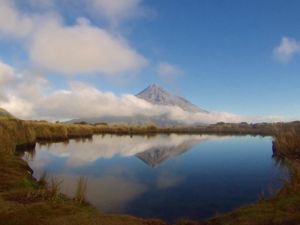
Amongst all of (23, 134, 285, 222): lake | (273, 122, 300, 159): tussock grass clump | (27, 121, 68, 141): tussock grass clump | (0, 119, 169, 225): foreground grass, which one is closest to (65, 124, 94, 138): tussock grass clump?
(27, 121, 68, 141): tussock grass clump

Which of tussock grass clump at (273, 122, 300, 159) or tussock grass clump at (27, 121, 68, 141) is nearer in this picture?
tussock grass clump at (273, 122, 300, 159)

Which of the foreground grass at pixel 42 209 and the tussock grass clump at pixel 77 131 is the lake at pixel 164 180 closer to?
the foreground grass at pixel 42 209

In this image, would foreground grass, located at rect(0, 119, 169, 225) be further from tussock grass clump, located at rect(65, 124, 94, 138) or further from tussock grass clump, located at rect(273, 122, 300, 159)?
tussock grass clump, located at rect(65, 124, 94, 138)

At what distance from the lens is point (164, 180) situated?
82.2 ft

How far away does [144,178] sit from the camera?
2611cm

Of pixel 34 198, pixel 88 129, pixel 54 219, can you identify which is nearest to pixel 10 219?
pixel 54 219

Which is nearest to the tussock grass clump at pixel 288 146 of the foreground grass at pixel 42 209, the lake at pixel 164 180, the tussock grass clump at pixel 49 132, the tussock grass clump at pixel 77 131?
the lake at pixel 164 180

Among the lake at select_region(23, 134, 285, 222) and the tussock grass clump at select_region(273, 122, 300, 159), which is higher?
the tussock grass clump at select_region(273, 122, 300, 159)

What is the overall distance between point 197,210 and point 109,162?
19665mm

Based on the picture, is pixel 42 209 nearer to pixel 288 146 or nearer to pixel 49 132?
pixel 288 146

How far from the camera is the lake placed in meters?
17.9

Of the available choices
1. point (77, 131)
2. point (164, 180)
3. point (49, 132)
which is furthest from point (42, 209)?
point (77, 131)

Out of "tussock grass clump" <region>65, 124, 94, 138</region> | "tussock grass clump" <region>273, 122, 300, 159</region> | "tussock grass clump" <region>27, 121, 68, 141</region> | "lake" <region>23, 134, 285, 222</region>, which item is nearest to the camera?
"lake" <region>23, 134, 285, 222</region>

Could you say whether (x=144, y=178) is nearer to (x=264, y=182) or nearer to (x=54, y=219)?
(x=264, y=182)
